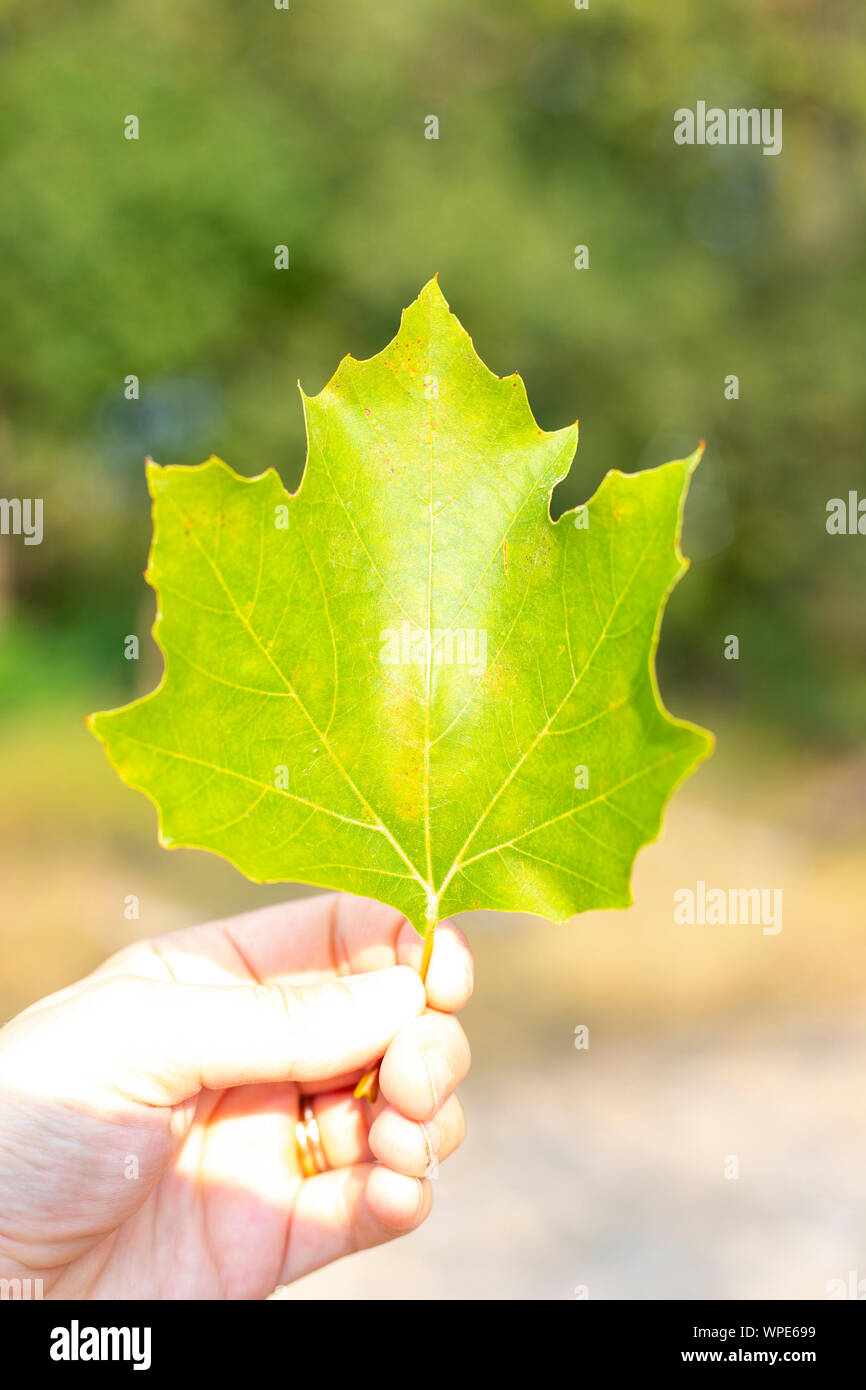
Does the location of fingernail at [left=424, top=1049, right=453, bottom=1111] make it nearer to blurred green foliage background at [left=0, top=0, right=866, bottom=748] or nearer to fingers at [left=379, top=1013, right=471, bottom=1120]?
fingers at [left=379, top=1013, right=471, bottom=1120]

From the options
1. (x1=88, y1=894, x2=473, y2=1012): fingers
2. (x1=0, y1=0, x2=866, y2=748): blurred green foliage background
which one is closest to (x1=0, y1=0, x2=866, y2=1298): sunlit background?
(x1=0, y1=0, x2=866, y2=748): blurred green foliage background

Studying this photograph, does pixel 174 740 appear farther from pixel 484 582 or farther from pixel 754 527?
pixel 754 527

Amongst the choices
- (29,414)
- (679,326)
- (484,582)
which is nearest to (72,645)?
(29,414)

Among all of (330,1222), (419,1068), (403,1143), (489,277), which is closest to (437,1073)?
(419,1068)

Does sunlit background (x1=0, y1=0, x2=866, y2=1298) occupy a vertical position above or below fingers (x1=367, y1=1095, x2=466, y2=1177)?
above

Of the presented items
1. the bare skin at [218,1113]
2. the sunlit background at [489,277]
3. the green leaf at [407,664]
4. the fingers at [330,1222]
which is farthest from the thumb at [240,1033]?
the sunlit background at [489,277]

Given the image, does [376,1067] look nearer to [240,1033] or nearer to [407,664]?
[240,1033]

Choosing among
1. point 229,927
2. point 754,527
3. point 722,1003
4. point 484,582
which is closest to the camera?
point 484,582
